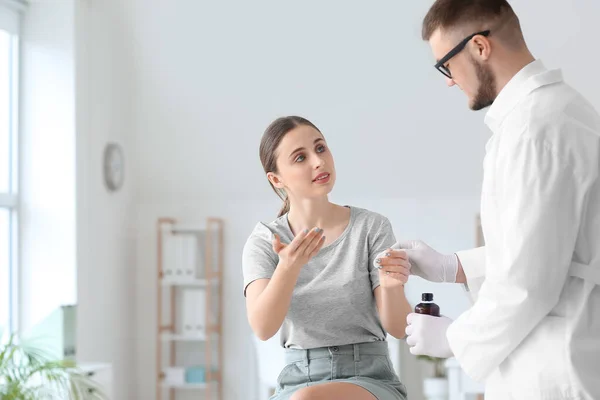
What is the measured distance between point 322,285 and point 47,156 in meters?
2.89

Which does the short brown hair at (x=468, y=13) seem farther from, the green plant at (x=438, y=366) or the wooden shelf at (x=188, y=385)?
the wooden shelf at (x=188, y=385)

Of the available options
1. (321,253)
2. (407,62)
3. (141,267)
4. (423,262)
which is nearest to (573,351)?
(423,262)

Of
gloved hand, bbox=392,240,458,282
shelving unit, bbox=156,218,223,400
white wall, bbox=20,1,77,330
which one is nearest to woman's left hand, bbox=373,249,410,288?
gloved hand, bbox=392,240,458,282

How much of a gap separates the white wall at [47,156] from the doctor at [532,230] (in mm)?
3287

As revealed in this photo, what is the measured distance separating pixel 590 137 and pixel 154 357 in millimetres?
4497

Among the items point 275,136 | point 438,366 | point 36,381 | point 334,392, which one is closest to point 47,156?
point 36,381

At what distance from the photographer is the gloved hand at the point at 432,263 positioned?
2.15 m

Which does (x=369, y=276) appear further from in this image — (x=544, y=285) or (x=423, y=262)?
(x=544, y=285)

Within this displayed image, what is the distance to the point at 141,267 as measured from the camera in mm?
5648

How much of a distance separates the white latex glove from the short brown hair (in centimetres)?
62

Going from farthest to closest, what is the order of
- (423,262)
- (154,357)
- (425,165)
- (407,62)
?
1. (154,357)
2. (425,165)
3. (407,62)
4. (423,262)

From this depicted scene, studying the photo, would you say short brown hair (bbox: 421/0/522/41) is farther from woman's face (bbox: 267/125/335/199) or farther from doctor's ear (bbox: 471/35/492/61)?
woman's face (bbox: 267/125/335/199)

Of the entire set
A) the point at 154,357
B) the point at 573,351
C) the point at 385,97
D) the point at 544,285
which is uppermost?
the point at 385,97

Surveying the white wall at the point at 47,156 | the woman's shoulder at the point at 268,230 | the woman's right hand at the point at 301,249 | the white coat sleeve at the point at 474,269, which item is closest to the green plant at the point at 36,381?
the white wall at the point at 47,156
